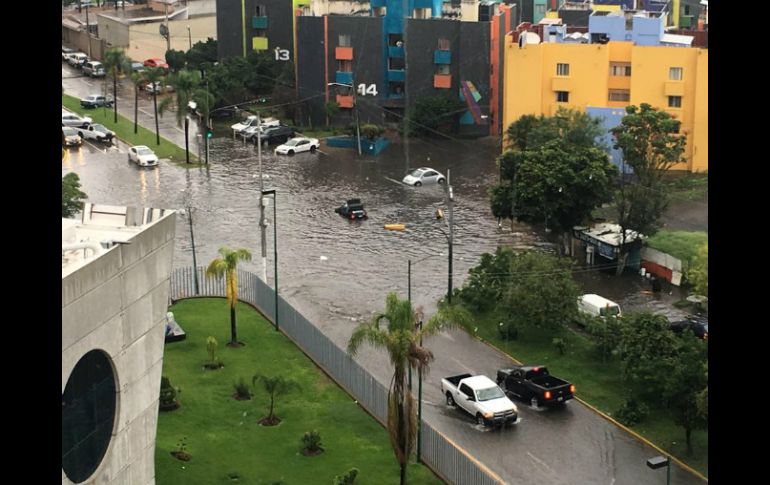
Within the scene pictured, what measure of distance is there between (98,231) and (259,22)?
98.5 ft

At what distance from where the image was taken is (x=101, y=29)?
47.8 metres

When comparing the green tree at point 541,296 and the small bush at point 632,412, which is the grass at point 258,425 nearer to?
the small bush at point 632,412

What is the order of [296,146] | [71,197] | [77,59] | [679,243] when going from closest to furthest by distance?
[71,197], [679,243], [296,146], [77,59]

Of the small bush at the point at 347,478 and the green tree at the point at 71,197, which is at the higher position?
the green tree at the point at 71,197

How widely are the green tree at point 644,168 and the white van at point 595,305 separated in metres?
2.63

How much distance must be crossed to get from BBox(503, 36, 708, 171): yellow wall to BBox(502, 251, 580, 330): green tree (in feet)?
40.3

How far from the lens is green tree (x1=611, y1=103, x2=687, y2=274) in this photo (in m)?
23.1

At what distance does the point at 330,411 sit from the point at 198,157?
58.2 ft

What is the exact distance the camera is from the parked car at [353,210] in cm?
2683

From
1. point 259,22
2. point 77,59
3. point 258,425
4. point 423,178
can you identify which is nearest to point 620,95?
point 423,178

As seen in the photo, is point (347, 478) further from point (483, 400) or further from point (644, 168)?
point (644, 168)

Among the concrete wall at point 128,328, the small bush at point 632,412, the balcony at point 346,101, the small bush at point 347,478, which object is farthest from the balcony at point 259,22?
the concrete wall at point 128,328

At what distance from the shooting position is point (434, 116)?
34625 mm
